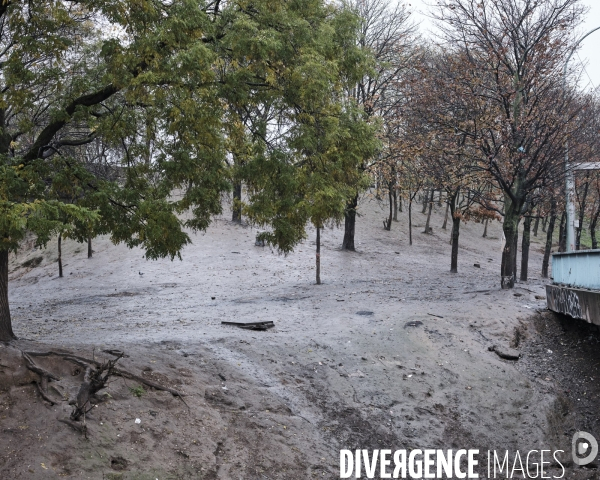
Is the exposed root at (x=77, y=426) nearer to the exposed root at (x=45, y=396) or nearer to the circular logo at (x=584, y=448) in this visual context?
the exposed root at (x=45, y=396)

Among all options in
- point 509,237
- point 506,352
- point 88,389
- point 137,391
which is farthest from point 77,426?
point 509,237

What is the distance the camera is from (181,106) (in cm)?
822

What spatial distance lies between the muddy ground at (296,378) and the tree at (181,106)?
2.28 metres

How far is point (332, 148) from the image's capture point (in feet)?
31.3

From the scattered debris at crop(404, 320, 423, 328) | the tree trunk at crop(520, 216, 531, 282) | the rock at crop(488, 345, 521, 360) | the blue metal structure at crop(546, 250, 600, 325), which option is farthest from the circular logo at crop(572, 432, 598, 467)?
the tree trunk at crop(520, 216, 531, 282)

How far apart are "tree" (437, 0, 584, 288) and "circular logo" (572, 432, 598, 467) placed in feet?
28.5

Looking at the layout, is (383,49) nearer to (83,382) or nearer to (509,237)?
(509,237)

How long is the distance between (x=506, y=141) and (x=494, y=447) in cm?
1002

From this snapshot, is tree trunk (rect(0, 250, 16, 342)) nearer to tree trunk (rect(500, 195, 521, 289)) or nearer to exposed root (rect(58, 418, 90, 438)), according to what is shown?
exposed root (rect(58, 418, 90, 438))

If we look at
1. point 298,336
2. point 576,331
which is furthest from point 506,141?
point 298,336

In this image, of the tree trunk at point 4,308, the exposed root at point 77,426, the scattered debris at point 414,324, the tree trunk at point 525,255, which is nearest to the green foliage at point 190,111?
the tree trunk at point 4,308

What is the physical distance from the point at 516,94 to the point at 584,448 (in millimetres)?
11501

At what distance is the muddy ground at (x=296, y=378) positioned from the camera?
22.8ft

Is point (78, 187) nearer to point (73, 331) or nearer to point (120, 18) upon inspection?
point (120, 18)
